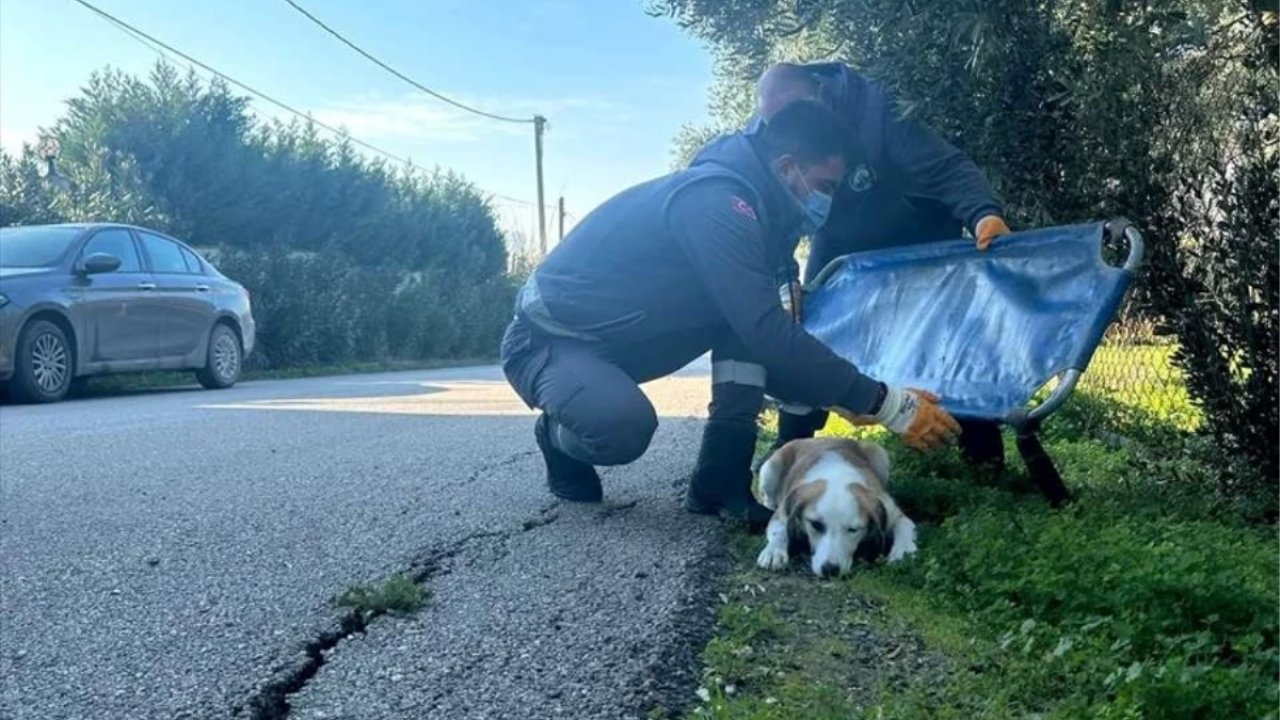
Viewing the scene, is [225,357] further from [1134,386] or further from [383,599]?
[383,599]

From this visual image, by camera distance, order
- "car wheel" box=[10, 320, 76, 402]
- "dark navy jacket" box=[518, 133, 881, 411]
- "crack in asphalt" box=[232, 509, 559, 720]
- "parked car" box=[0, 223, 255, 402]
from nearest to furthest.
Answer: "crack in asphalt" box=[232, 509, 559, 720] → "dark navy jacket" box=[518, 133, 881, 411] → "car wheel" box=[10, 320, 76, 402] → "parked car" box=[0, 223, 255, 402]

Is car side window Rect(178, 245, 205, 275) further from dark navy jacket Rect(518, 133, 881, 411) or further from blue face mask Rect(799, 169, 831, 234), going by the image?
blue face mask Rect(799, 169, 831, 234)

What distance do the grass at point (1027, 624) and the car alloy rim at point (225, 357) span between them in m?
9.83

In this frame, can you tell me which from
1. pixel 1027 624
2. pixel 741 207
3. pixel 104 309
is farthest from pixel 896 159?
pixel 104 309

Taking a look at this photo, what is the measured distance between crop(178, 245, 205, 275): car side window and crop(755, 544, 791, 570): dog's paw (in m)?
10.00

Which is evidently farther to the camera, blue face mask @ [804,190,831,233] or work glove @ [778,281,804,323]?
work glove @ [778,281,804,323]

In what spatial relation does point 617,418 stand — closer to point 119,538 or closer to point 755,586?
point 755,586

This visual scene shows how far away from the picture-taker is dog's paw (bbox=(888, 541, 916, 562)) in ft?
12.0

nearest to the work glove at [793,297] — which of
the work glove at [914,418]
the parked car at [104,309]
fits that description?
the work glove at [914,418]

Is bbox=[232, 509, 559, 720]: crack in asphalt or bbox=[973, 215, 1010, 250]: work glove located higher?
bbox=[973, 215, 1010, 250]: work glove

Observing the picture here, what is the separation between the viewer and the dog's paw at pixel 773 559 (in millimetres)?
3705

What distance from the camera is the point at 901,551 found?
3.73m

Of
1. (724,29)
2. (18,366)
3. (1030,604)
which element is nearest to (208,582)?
(1030,604)

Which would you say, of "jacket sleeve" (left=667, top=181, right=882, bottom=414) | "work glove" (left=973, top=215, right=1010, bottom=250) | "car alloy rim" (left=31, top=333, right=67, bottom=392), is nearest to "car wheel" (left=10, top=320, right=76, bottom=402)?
"car alloy rim" (left=31, top=333, right=67, bottom=392)
